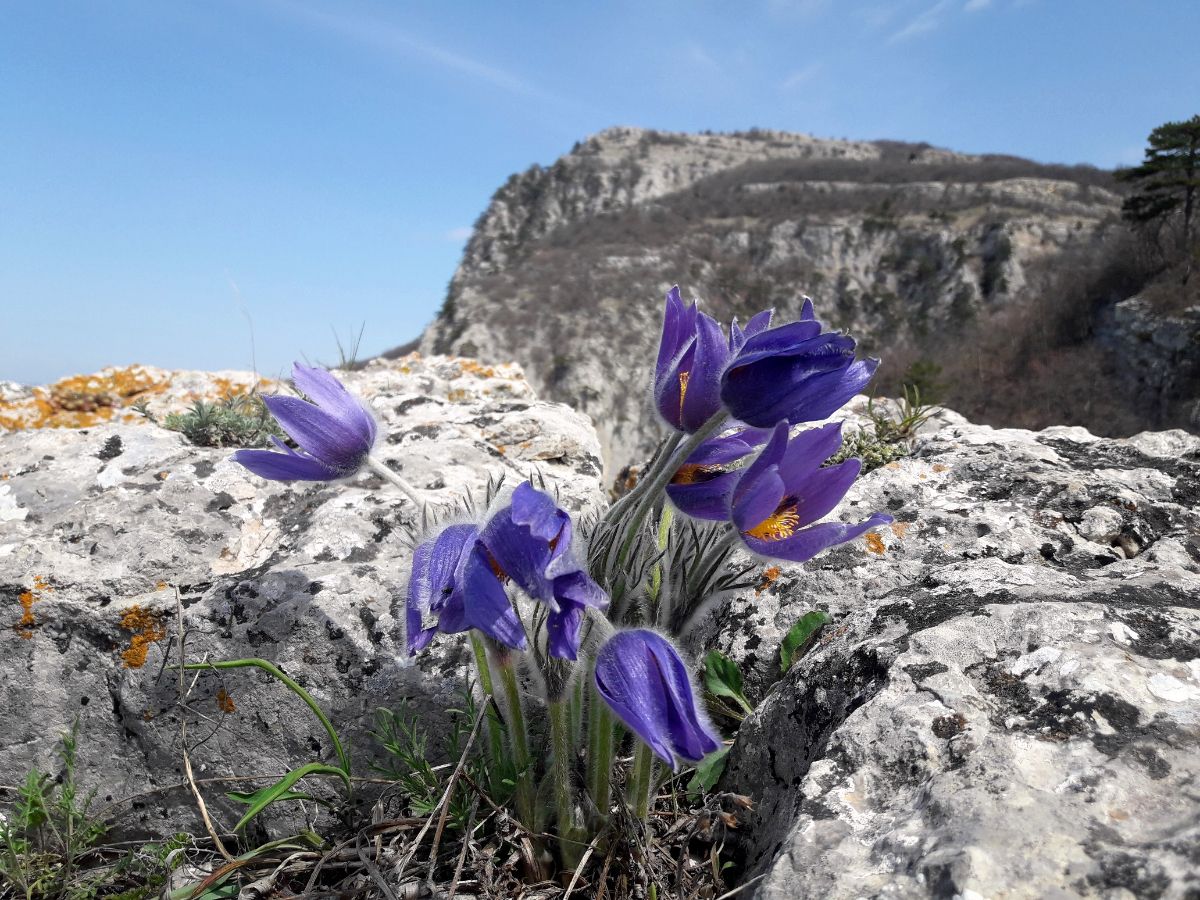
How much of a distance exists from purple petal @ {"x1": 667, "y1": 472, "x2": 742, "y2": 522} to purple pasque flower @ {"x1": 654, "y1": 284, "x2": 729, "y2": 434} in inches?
4.5

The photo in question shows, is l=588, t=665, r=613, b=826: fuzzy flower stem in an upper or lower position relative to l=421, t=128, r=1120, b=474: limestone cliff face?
lower

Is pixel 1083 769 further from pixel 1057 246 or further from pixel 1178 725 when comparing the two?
pixel 1057 246

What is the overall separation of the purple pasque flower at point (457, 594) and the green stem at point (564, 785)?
24cm

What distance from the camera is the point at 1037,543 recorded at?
6.66 ft

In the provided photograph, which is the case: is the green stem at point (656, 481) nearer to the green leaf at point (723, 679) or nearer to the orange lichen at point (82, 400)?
the green leaf at point (723, 679)

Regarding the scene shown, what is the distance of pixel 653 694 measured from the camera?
3.61 feet

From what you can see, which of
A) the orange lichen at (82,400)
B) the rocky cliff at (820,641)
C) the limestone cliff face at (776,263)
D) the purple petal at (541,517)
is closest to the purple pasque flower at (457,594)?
the purple petal at (541,517)

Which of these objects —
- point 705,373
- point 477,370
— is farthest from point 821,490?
point 477,370

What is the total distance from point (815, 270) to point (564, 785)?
→ 40264 mm

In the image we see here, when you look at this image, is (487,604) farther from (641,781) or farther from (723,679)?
(723,679)

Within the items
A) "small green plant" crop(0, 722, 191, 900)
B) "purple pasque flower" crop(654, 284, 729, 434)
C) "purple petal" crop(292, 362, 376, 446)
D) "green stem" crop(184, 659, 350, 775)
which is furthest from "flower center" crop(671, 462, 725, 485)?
"small green plant" crop(0, 722, 191, 900)

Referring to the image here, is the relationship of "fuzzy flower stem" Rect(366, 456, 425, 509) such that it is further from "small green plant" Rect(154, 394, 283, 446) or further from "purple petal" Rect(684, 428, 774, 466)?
"small green plant" Rect(154, 394, 283, 446)

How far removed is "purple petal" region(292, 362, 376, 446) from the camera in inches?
59.2

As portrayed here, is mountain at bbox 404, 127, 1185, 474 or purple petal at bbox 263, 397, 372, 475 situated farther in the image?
mountain at bbox 404, 127, 1185, 474
